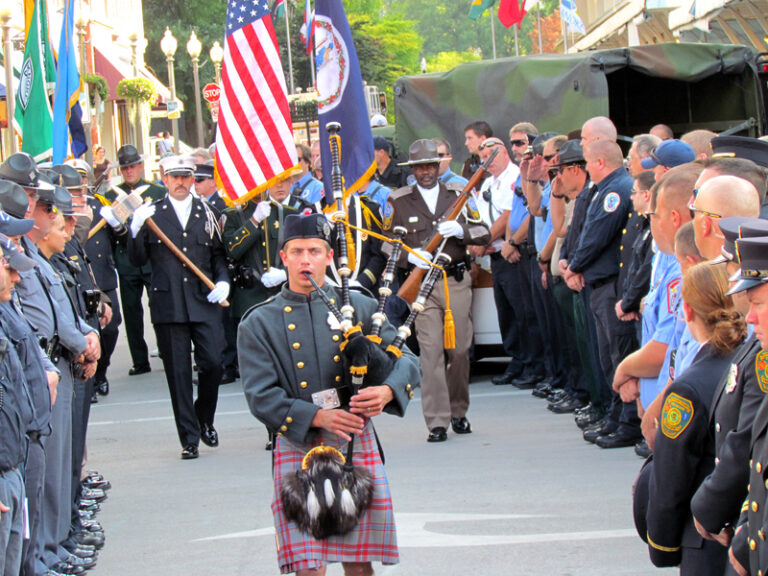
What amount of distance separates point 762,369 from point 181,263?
6705 mm

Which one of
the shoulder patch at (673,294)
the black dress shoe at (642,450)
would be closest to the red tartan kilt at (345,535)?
the shoulder patch at (673,294)

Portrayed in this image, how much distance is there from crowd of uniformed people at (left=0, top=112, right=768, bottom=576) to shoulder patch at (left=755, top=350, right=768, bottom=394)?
12 mm

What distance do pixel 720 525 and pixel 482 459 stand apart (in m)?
4.94

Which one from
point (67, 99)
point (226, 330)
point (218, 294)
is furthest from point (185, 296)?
point (226, 330)

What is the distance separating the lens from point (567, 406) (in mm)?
10367

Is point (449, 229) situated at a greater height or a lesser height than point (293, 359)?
greater

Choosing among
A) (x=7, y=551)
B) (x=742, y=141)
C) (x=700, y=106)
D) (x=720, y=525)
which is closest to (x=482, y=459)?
(x=742, y=141)

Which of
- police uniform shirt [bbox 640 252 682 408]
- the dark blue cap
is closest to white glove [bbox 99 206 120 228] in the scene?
the dark blue cap

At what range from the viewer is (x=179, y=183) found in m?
9.84

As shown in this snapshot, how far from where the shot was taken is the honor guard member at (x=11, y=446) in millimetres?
4832

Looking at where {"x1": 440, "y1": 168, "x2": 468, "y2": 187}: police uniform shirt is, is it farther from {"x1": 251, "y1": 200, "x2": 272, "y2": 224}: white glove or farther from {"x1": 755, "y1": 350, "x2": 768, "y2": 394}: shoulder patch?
{"x1": 755, "y1": 350, "x2": 768, "y2": 394}: shoulder patch

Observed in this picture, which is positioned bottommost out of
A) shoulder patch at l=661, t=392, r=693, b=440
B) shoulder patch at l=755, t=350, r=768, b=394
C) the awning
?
shoulder patch at l=661, t=392, r=693, b=440

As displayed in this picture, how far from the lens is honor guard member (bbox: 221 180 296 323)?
1014 cm

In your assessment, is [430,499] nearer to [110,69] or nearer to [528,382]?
[528,382]
